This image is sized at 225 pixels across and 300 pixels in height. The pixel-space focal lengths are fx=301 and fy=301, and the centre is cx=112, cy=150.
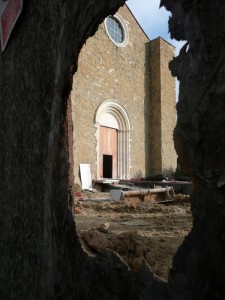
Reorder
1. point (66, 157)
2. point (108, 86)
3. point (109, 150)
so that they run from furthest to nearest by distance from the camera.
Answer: point (109, 150), point (108, 86), point (66, 157)

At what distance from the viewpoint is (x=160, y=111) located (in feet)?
49.6

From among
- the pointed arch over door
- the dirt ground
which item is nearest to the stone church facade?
the pointed arch over door

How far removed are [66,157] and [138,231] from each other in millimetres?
2330

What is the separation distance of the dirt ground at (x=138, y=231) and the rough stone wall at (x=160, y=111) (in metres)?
9.03

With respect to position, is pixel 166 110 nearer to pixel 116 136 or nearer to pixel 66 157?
pixel 116 136

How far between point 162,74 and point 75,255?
49.5ft

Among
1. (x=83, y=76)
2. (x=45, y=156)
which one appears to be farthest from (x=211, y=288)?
(x=83, y=76)

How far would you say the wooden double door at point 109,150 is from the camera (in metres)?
13.7

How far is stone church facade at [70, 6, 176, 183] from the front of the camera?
1231cm

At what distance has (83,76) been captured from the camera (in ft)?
40.5

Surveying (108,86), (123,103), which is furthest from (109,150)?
(108,86)

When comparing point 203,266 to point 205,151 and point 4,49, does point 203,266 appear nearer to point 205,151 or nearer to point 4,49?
point 205,151

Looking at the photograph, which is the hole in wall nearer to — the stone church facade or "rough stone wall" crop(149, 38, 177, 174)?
the stone church facade

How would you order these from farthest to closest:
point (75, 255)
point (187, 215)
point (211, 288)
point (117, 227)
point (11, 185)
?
1. point (187, 215)
2. point (117, 227)
3. point (11, 185)
4. point (75, 255)
5. point (211, 288)
